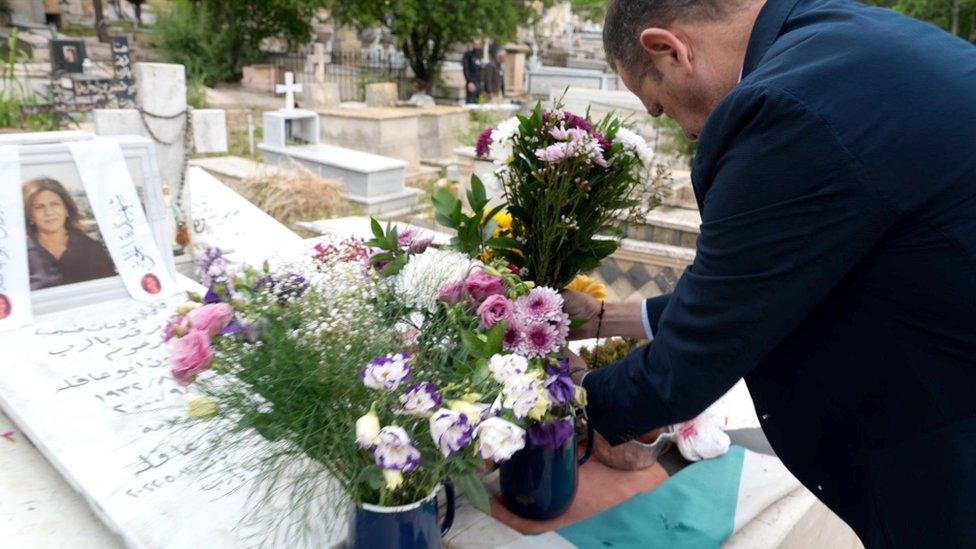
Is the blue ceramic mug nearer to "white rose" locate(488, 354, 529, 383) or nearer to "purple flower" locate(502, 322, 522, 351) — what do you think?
"purple flower" locate(502, 322, 522, 351)

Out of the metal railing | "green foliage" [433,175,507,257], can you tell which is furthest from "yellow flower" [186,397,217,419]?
the metal railing

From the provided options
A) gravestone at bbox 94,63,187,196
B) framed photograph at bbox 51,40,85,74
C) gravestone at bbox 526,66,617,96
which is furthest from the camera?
gravestone at bbox 526,66,617,96

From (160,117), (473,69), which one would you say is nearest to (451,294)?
(160,117)

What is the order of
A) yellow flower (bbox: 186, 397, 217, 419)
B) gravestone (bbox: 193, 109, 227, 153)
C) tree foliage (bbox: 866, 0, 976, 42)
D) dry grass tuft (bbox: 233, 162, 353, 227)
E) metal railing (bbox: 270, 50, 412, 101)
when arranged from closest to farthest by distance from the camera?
yellow flower (bbox: 186, 397, 217, 419), gravestone (bbox: 193, 109, 227, 153), dry grass tuft (bbox: 233, 162, 353, 227), metal railing (bbox: 270, 50, 412, 101), tree foliage (bbox: 866, 0, 976, 42)

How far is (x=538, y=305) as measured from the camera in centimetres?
127

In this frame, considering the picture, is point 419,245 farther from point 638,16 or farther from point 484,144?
point 638,16

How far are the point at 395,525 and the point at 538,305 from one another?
16.7 inches

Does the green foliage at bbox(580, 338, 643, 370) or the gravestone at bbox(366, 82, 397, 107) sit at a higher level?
the gravestone at bbox(366, 82, 397, 107)

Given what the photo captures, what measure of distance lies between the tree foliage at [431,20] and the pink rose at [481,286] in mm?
15640

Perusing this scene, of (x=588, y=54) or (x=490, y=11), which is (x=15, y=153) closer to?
(x=490, y=11)

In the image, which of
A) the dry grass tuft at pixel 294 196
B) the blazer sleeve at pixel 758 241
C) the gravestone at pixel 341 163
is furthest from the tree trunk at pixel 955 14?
the blazer sleeve at pixel 758 241

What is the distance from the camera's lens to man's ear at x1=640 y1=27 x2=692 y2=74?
120cm

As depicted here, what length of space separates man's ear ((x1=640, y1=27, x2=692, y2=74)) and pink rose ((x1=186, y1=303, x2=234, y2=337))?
0.82 metres

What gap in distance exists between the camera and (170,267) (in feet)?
7.89
